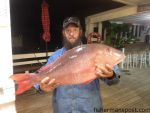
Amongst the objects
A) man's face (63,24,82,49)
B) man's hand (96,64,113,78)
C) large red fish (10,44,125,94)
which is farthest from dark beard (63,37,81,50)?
man's hand (96,64,113,78)

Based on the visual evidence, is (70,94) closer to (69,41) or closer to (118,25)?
(69,41)

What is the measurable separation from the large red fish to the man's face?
330mm

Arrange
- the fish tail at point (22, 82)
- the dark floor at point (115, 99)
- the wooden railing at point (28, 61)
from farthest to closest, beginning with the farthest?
the wooden railing at point (28, 61) < the dark floor at point (115, 99) < the fish tail at point (22, 82)

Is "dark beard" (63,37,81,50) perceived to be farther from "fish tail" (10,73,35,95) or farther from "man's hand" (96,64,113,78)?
"fish tail" (10,73,35,95)

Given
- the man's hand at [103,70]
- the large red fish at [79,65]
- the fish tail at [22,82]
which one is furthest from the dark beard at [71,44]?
the fish tail at [22,82]

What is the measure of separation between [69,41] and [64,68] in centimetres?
41

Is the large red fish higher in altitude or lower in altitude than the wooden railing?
higher

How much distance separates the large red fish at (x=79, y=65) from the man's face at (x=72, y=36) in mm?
330

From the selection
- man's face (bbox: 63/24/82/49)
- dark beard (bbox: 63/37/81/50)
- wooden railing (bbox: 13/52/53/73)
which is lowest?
wooden railing (bbox: 13/52/53/73)

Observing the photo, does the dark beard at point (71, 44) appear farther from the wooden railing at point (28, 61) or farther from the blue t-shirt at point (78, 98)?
the wooden railing at point (28, 61)

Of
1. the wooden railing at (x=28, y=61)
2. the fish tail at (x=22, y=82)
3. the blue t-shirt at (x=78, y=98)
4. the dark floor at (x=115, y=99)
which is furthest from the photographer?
the wooden railing at (x=28, y=61)

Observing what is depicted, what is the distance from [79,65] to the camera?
124cm

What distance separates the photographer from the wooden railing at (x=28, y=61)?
5185 mm

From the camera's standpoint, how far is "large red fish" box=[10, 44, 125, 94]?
1213 millimetres
